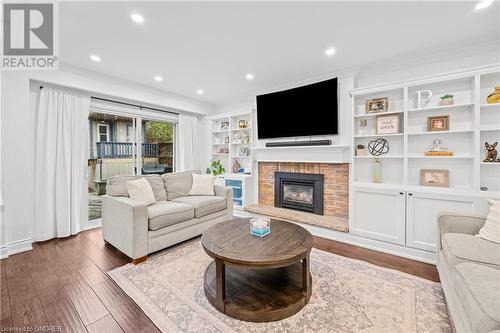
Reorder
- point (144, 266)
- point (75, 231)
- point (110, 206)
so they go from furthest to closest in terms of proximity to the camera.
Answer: point (75, 231), point (110, 206), point (144, 266)

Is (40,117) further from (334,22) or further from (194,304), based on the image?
(334,22)

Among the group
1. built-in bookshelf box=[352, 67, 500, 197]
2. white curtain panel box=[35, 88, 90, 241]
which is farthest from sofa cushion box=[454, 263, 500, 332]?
white curtain panel box=[35, 88, 90, 241]

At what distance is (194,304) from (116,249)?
1704 mm

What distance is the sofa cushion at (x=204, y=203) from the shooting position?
10.1ft

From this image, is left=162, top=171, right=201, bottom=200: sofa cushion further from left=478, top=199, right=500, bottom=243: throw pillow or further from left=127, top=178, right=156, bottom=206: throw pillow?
left=478, top=199, right=500, bottom=243: throw pillow

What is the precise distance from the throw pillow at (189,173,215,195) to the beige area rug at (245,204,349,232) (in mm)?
907

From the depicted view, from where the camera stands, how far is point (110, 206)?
2736 mm

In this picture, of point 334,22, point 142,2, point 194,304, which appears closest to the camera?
point 194,304

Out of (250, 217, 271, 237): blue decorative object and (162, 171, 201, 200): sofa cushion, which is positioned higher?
(162, 171, 201, 200): sofa cushion

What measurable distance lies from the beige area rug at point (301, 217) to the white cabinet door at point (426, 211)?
2.47 feet

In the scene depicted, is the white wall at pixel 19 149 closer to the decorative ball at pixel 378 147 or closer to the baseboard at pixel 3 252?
the baseboard at pixel 3 252

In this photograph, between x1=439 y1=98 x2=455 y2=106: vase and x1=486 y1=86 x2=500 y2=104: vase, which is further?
x1=439 y1=98 x2=455 y2=106: vase

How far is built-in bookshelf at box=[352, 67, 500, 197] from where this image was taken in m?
2.41

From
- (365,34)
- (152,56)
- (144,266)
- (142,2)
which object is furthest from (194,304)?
(365,34)
